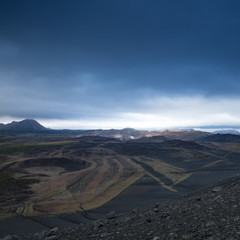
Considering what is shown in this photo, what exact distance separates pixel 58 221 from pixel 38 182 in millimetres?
21376

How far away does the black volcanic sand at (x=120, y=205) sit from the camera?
63.2 feet

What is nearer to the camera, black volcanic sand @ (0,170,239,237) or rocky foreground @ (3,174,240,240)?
rocky foreground @ (3,174,240,240)

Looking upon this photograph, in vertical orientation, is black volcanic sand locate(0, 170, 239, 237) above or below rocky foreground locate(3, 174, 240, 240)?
below

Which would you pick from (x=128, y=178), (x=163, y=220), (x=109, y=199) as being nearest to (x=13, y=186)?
(x=109, y=199)

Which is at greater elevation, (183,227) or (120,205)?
(183,227)

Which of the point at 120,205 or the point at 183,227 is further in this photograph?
the point at 120,205

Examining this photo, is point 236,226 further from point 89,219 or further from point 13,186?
point 13,186

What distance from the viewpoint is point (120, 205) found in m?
25.1

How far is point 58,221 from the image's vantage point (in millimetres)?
20297

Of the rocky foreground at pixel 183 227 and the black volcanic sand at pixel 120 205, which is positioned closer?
the rocky foreground at pixel 183 227

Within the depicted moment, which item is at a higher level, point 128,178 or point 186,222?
point 186,222

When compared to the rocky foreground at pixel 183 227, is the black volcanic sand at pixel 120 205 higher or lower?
lower

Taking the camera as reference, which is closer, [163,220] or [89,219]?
[163,220]

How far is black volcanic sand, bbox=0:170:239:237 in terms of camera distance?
19.2 m
